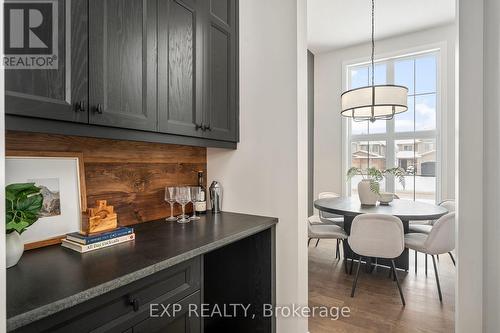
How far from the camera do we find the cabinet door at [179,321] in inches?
39.4

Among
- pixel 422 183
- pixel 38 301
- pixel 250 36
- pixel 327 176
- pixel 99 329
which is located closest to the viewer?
pixel 38 301

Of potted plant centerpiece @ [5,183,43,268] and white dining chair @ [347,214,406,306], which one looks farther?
white dining chair @ [347,214,406,306]

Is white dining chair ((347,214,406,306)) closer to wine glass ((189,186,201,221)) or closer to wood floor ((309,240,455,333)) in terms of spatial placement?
wood floor ((309,240,455,333))

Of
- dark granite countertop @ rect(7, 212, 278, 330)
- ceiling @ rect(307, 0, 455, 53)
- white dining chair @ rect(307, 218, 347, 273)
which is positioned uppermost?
ceiling @ rect(307, 0, 455, 53)

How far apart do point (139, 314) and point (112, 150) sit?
36.4 inches

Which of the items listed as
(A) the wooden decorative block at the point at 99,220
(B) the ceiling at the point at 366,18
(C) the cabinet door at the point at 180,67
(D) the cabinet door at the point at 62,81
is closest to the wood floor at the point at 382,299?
(A) the wooden decorative block at the point at 99,220

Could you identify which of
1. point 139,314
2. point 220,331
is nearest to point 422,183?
point 220,331

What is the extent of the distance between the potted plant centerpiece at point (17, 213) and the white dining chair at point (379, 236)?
2262 millimetres

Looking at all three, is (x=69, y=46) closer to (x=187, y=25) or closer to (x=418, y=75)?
(x=187, y=25)

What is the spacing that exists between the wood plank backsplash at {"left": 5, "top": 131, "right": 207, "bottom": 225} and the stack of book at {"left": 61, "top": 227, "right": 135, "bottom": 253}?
27cm

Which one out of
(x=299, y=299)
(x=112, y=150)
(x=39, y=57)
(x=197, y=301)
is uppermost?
(x=39, y=57)

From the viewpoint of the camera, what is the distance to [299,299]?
1689 millimetres

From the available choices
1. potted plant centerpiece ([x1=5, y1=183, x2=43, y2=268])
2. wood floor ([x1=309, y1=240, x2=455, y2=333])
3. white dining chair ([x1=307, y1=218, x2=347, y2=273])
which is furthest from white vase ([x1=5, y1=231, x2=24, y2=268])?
white dining chair ([x1=307, y1=218, x2=347, y2=273])

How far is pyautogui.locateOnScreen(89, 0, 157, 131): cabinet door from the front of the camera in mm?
1113
